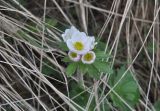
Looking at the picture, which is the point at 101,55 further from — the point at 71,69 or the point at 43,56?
the point at 43,56

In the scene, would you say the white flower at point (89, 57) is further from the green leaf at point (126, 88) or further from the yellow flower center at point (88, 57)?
the green leaf at point (126, 88)

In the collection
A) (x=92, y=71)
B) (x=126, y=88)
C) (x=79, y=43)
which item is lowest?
(x=126, y=88)

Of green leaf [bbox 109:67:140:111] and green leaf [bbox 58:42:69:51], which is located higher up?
green leaf [bbox 58:42:69:51]

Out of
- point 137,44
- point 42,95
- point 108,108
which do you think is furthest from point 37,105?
point 137,44

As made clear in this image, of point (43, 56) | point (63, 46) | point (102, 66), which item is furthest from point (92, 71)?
point (43, 56)

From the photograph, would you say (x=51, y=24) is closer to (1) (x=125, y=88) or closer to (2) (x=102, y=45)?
(2) (x=102, y=45)

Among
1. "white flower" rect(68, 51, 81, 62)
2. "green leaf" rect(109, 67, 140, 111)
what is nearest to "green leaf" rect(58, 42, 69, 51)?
"white flower" rect(68, 51, 81, 62)

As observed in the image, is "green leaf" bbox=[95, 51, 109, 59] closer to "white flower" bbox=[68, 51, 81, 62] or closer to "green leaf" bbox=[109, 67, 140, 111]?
"white flower" bbox=[68, 51, 81, 62]
